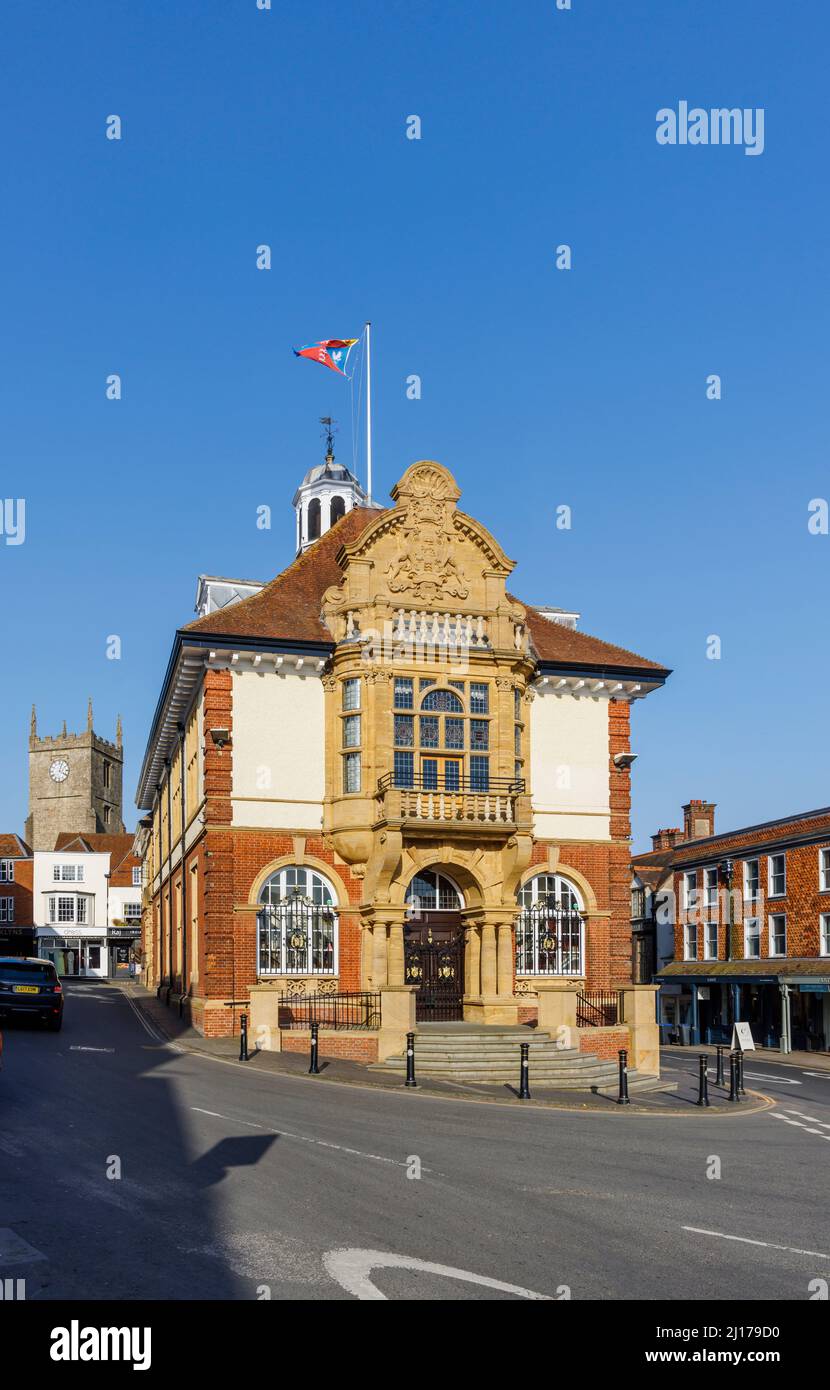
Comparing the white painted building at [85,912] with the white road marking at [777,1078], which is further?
the white painted building at [85,912]

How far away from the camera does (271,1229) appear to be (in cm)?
1035

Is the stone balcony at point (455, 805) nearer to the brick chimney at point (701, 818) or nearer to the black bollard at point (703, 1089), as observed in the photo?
the black bollard at point (703, 1089)

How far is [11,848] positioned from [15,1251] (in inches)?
3340

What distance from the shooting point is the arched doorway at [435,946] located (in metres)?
30.5

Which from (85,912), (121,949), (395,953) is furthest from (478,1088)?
(121,949)

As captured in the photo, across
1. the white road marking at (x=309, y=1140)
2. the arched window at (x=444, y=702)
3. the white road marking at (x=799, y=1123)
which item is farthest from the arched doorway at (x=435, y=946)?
the white road marking at (x=309, y=1140)

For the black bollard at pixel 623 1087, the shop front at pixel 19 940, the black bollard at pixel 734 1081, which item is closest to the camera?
the black bollard at pixel 623 1087

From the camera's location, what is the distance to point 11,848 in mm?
89938

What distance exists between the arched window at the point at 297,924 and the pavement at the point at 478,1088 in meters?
2.28

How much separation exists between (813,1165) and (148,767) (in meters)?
36.8

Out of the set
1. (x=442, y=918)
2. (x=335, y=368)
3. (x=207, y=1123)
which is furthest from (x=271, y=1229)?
(x=335, y=368)

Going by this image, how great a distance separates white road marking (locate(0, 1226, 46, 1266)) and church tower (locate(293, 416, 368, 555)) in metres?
36.5

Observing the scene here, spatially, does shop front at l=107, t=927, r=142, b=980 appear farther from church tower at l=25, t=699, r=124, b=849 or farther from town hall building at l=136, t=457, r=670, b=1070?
town hall building at l=136, t=457, r=670, b=1070

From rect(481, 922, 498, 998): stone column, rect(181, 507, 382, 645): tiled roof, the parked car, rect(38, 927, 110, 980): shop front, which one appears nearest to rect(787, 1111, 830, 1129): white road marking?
rect(481, 922, 498, 998): stone column
